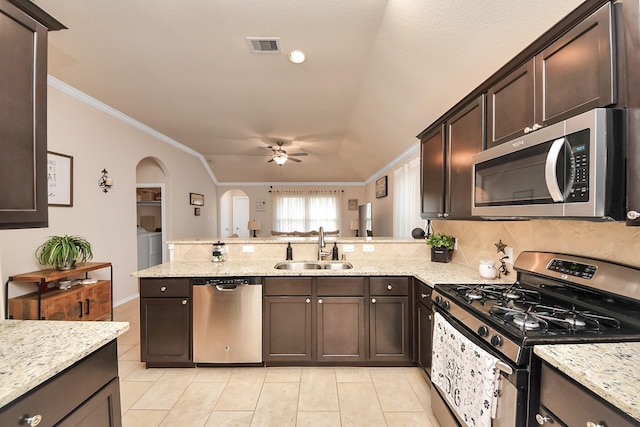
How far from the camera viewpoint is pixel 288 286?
246 centimetres

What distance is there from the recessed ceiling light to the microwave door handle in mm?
2339

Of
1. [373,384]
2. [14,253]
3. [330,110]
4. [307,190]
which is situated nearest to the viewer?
[373,384]

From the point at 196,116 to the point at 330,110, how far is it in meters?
2.10

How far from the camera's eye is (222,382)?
7.61 ft

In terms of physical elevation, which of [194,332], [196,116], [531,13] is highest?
[196,116]

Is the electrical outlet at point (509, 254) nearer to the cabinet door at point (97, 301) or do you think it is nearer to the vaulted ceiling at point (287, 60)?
the vaulted ceiling at point (287, 60)

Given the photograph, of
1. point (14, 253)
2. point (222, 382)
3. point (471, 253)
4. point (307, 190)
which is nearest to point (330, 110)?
point (471, 253)

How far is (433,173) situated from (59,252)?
3829 millimetres

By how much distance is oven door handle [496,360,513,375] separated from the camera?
3.70 ft

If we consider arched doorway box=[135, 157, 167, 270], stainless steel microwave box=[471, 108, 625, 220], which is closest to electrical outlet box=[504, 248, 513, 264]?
stainless steel microwave box=[471, 108, 625, 220]

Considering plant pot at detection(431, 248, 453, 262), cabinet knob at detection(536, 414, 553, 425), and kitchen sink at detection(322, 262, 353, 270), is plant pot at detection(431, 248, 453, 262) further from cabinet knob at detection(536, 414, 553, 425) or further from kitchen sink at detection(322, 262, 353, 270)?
cabinet knob at detection(536, 414, 553, 425)

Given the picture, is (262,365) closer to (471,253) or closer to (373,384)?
(373,384)

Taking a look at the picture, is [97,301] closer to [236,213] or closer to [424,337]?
[424,337]

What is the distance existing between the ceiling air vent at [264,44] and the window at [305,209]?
6.75 metres
